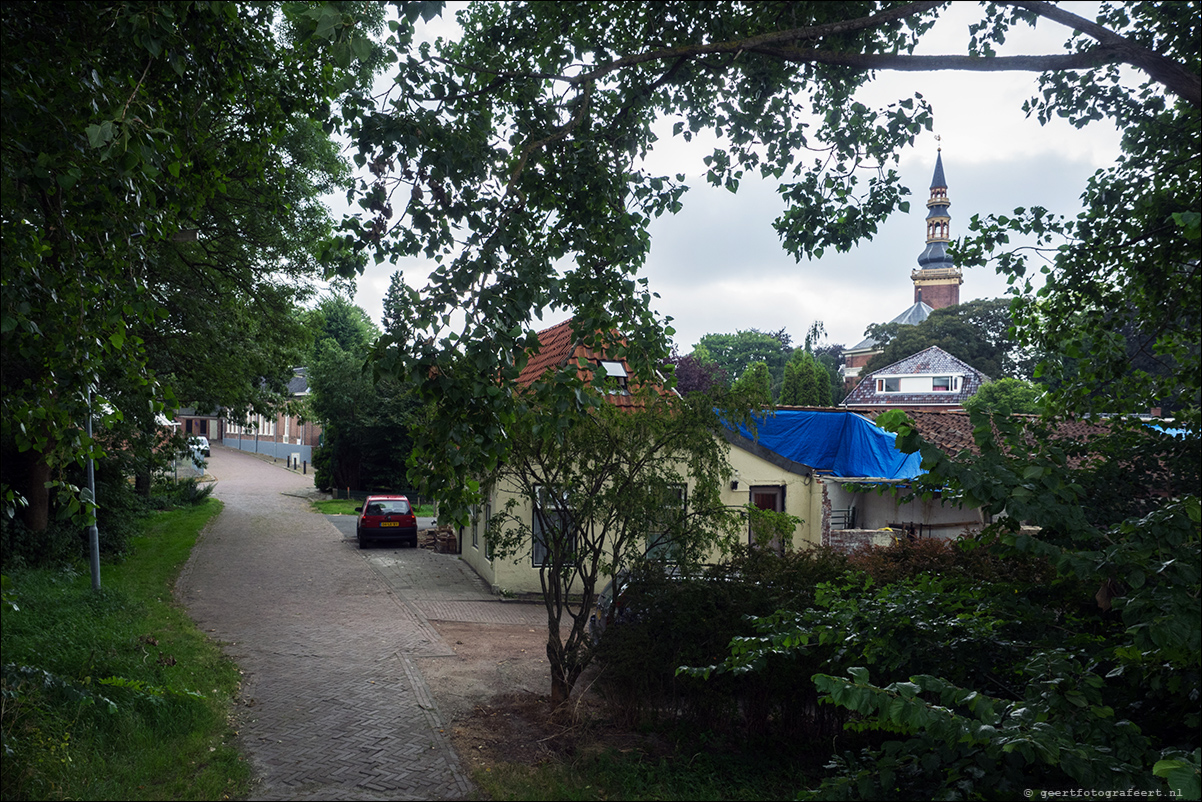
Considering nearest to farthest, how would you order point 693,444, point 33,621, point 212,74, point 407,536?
point 212,74
point 693,444
point 33,621
point 407,536

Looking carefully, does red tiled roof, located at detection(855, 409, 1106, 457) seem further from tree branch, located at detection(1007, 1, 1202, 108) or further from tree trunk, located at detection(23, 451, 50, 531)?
tree trunk, located at detection(23, 451, 50, 531)

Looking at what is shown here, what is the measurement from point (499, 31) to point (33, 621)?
32.3 ft

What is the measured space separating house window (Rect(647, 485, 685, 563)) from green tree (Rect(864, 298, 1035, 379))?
55.0 m

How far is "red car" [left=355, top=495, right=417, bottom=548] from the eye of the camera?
72.3 ft

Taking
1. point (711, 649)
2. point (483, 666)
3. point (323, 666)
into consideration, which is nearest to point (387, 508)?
point (323, 666)

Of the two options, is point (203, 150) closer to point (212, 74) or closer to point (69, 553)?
point (212, 74)

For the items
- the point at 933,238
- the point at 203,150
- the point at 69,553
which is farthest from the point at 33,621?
the point at 933,238

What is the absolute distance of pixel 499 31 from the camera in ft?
21.2

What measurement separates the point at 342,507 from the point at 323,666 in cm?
2160

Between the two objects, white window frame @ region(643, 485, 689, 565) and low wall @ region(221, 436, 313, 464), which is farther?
low wall @ region(221, 436, 313, 464)

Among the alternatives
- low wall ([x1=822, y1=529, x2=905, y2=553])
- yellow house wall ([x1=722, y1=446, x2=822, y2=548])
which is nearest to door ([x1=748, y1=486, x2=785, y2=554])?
yellow house wall ([x1=722, y1=446, x2=822, y2=548])

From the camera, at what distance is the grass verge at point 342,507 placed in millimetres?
29816

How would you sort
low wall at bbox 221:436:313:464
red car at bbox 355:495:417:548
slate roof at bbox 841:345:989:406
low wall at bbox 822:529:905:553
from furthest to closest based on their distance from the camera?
slate roof at bbox 841:345:989:406
low wall at bbox 221:436:313:464
red car at bbox 355:495:417:548
low wall at bbox 822:529:905:553

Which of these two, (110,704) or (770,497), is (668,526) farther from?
(770,497)
